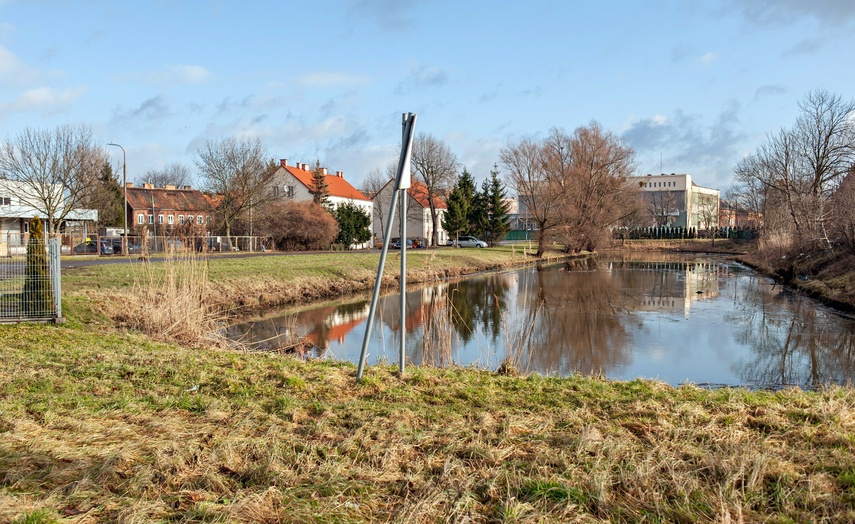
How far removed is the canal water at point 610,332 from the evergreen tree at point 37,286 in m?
3.64

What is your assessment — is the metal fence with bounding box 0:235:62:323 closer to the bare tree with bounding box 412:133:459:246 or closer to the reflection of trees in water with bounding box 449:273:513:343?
the reflection of trees in water with bounding box 449:273:513:343

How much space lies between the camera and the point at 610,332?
15320 millimetres

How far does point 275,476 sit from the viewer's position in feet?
12.6

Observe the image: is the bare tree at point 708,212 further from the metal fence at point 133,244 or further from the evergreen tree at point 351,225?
the metal fence at point 133,244

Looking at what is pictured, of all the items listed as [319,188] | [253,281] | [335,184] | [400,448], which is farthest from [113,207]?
[400,448]

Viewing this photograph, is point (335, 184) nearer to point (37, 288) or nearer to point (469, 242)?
point (469, 242)

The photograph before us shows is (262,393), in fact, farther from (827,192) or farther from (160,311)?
(827,192)

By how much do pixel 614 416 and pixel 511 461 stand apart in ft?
5.42

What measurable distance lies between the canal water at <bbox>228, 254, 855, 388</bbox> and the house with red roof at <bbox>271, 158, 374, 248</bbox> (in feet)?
121

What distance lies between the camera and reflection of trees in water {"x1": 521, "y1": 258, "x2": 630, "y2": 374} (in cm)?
1159

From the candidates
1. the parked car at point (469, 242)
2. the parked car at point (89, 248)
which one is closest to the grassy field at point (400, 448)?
the parked car at point (89, 248)

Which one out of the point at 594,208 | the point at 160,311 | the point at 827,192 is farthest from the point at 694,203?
the point at 160,311

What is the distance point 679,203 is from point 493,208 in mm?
64545

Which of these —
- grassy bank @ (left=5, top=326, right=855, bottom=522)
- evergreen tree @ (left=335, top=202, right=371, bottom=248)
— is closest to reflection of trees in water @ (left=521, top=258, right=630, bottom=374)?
grassy bank @ (left=5, top=326, right=855, bottom=522)
